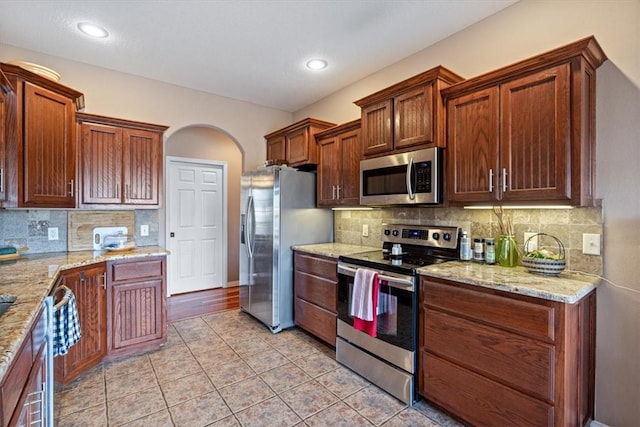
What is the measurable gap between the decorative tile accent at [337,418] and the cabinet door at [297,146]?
245 centimetres

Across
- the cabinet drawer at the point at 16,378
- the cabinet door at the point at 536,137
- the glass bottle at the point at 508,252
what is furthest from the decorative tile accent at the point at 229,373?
the cabinet door at the point at 536,137

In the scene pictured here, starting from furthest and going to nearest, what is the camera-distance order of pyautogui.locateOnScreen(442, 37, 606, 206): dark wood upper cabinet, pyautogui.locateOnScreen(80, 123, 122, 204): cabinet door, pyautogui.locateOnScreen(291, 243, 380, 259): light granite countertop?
pyautogui.locateOnScreen(291, 243, 380, 259): light granite countertop → pyautogui.locateOnScreen(80, 123, 122, 204): cabinet door → pyautogui.locateOnScreen(442, 37, 606, 206): dark wood upper cabinet

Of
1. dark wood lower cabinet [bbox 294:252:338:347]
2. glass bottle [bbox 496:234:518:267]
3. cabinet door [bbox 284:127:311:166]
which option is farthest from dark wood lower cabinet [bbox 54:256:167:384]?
glass bottle [bbox 496:234:518:267]

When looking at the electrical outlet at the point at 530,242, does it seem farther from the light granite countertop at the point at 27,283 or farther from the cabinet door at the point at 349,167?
the light granite countertop at the point at 27,283

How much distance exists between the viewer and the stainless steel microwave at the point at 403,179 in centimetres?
233

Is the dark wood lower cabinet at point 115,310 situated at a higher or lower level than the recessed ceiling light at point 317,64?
lower

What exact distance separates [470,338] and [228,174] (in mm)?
4392

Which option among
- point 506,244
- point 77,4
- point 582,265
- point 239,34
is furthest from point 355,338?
point 77,4

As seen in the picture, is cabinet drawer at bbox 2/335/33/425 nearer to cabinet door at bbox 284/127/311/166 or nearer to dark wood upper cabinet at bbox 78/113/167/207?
dark wood upper cabinet at bbox 78/113/167/207

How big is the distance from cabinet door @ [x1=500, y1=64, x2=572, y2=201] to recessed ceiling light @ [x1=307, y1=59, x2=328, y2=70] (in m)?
1.77

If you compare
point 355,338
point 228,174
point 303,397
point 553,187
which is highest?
point 228,174

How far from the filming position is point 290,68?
3297mm

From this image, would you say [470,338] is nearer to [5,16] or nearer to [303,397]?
[303,397]

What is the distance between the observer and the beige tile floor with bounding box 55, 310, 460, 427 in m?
1.97
